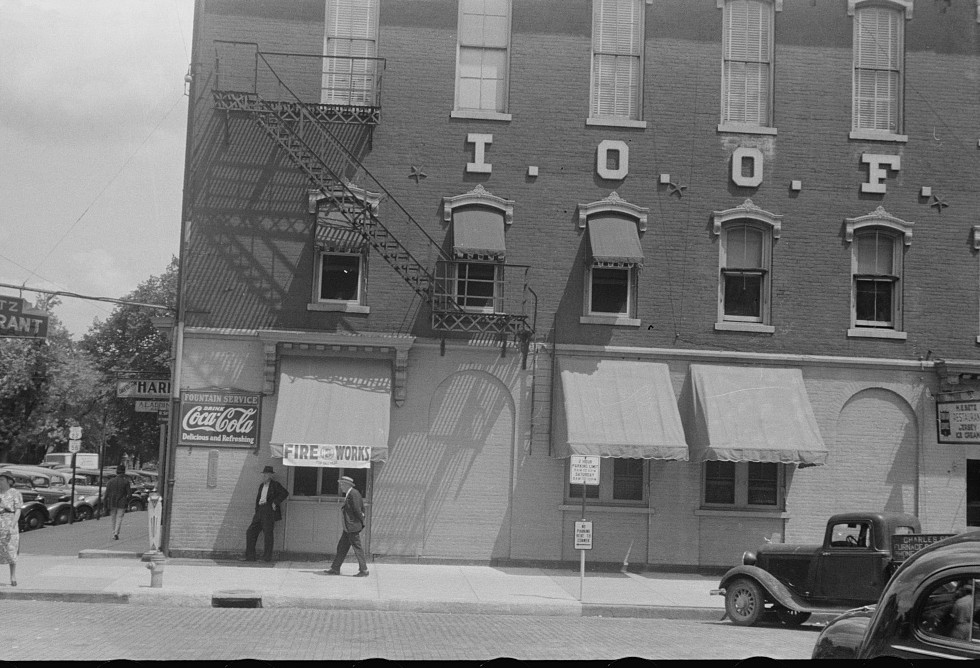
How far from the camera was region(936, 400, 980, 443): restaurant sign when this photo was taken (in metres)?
20.5

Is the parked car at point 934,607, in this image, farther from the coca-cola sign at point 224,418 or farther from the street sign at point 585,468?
the coca-cola sign at point 224,418

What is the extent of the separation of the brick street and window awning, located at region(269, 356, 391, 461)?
4.52 meters

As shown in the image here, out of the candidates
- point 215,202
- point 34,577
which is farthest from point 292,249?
point 34,577

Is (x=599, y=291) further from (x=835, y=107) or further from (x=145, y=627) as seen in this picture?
(x=145, y=627)

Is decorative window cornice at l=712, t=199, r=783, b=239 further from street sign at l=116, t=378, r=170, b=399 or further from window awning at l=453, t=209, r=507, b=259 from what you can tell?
street sign at l=116, t=378, r=170, b=399

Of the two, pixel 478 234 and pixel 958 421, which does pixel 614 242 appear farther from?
pixel 958 421

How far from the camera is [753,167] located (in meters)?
21.5

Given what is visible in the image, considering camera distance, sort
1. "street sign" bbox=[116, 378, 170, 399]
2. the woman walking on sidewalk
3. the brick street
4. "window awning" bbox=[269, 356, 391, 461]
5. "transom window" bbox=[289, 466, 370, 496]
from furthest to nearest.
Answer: "street sign" bbox=[116, 378, 170, 399]
"transom window" bbox=[289, 466, 370, 496]
"window awning" bbox=[269, 356, 391, 461]
the woman walking on sidewalk
the brick street

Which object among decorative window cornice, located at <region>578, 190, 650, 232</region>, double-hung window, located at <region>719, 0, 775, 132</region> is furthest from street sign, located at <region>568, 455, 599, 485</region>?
double-hung window, located at <region>719, 0, 775, 132</region>

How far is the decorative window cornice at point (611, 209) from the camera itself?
21141 mm

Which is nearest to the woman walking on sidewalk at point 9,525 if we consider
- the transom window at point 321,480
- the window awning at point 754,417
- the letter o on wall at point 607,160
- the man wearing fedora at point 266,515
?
the man wearing fedora at point 266,515

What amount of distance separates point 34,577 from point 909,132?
18.8 m

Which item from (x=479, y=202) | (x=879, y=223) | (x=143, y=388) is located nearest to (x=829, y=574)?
(x=879, y=223)

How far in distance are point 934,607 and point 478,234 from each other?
16.1 meters
